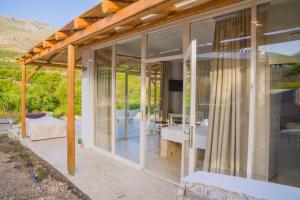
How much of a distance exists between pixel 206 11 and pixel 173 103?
17.3 ft

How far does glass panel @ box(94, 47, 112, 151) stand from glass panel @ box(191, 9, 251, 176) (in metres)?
2.57

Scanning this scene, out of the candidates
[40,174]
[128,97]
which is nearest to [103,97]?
[128,97]

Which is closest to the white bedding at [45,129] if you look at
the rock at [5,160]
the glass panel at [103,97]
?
the rock at [5,160]

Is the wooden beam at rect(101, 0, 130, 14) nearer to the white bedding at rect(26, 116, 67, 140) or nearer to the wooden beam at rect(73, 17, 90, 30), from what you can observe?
the wooden beam at rect(73, 17, 90, 30)

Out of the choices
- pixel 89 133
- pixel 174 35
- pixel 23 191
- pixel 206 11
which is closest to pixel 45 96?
pixel 89 133

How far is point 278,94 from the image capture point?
8.18ft

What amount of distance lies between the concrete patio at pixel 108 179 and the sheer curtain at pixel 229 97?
92 cm

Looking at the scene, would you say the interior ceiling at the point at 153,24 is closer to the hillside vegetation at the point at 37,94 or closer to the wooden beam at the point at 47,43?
the wooden beam at the point at 47,43

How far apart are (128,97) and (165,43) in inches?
74.5

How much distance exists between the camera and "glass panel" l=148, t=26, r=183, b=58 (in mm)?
3727

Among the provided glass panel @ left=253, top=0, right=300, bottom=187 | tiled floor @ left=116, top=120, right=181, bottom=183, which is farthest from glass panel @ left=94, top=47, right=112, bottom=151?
glass panel @ left=253, top=0, right=300, bottom=187

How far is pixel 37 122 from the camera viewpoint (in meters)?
6.81

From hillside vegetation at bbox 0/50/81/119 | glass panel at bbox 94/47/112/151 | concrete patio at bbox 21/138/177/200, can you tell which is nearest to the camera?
concrete patio at bbox 21/138/177/200

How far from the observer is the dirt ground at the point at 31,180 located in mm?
3404
